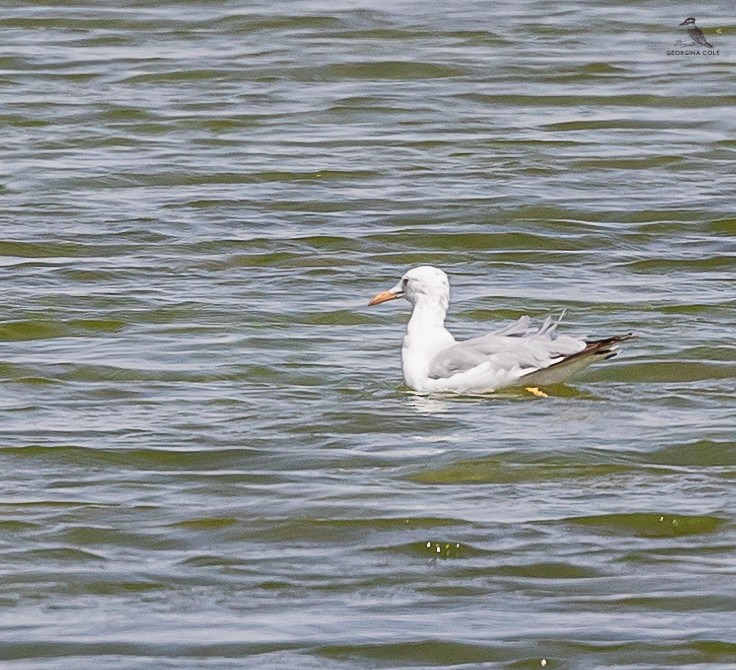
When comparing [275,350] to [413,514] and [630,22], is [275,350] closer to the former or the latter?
[413,514]

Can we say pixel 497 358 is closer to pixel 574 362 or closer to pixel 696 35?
pixel 574 362

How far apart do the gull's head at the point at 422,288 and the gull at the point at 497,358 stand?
Answer: 0.23 metres

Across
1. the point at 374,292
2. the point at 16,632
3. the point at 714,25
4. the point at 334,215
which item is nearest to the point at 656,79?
the point at 714,25

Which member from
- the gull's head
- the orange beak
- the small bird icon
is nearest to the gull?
the gull's head

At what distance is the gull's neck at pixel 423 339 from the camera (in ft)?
33.4

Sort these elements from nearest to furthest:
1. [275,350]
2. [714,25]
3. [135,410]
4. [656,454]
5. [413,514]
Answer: [413,514] → [656,454] → [135,410] → [275,350] → [714,25]

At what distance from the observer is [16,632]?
6.78m

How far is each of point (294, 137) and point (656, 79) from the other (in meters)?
3.92

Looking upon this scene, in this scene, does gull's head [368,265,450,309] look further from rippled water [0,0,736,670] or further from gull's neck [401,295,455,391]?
rippled water [0,0,736,670]

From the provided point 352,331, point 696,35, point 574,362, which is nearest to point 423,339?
point 574,362

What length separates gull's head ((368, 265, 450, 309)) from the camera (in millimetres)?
10711

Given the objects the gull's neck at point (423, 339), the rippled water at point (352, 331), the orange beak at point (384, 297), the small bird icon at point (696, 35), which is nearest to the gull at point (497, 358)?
the gull's neck at point (423, 339)

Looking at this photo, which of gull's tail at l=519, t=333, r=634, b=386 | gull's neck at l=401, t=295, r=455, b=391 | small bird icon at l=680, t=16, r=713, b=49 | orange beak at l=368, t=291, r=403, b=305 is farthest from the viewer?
small bird icon at l=680, t=16, r=713, b=49

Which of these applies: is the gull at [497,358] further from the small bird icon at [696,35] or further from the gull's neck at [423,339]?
the small bird icon at [696,35]
